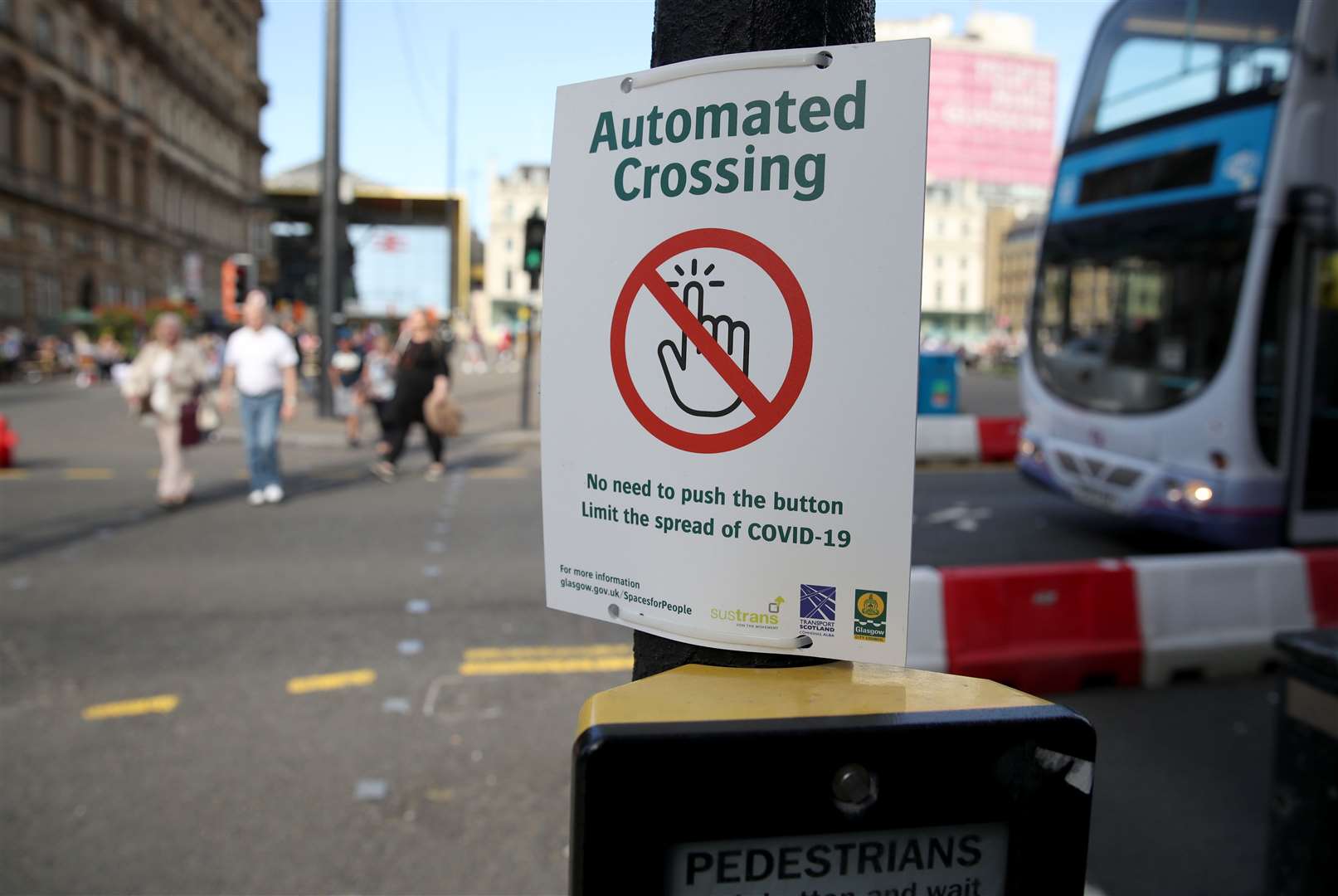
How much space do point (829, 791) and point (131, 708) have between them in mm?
4030

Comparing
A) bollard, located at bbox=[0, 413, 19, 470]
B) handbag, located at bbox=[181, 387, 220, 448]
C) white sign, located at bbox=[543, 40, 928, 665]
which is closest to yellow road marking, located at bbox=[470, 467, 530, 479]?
handbag, located at bbox=[181, 387, 220, 448]

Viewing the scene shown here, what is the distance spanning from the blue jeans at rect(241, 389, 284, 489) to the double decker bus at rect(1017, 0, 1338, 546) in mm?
6669

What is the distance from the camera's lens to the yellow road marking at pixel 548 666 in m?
4.78

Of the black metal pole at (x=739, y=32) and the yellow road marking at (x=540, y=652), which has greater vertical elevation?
the black metal pole at (x=739, y=32)

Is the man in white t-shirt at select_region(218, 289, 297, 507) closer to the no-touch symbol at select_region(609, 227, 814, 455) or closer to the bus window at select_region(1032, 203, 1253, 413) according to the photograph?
the bus window at select_region(1032, 203, 1253, 413)

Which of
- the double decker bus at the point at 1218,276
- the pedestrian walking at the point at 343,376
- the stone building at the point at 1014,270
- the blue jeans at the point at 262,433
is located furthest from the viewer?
the stone building at the point at 1014,270

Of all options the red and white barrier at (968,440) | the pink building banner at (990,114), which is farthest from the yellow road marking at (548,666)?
the pink building banner at (990,114)

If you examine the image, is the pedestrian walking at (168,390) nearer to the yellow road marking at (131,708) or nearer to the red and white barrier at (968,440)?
the yellow road marking at (131,708)

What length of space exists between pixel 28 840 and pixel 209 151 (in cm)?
6932

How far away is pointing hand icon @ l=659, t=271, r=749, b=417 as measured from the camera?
1254 millimetres

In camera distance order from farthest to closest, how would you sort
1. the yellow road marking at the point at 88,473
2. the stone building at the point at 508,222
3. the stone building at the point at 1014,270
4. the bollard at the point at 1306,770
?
the stone building at the point at 1014,270 → the stone building at the point at 508,222 → the yellow road marking at the point at 88,473 → the bollard at the point at 1306,770

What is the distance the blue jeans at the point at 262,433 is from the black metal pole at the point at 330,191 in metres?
6.33

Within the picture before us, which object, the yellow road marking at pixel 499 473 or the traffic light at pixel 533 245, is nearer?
the yellow road marking at pixel 499 473

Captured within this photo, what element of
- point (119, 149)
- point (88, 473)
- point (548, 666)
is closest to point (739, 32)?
point (548, 666)
